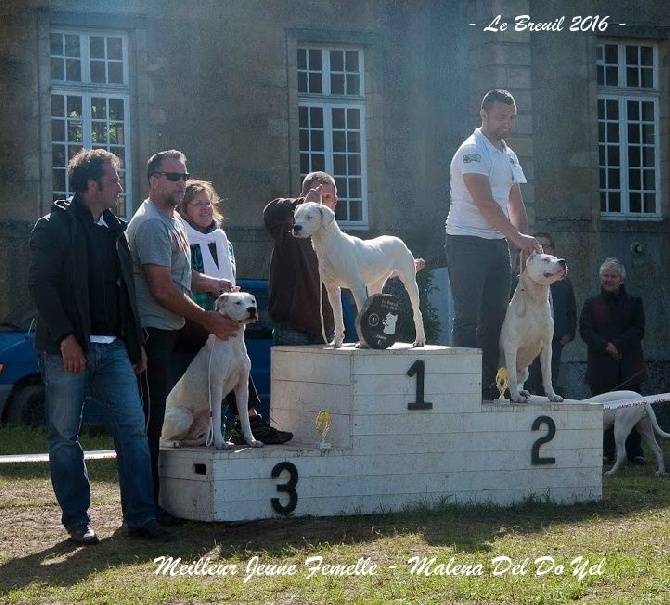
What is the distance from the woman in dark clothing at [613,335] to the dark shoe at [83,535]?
20.1ft

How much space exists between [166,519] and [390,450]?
1.33 m

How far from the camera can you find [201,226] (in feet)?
26.9

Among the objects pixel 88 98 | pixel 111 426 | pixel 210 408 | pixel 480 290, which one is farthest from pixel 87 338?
pixel 88 98

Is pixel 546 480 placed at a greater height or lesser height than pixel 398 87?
lesser

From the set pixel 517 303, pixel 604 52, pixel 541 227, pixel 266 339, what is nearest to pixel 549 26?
pixel 604 52

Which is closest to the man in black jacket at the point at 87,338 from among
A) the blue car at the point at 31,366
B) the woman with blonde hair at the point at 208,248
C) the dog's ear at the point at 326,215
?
the woman with blonde hair at the point at 208,248

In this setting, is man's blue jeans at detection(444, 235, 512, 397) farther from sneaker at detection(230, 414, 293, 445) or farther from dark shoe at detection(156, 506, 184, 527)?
dark shoe at detection(156, 506, 184, 527)

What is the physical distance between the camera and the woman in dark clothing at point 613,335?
1219cm

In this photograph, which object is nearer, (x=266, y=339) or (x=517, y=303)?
(x=517, y=303)

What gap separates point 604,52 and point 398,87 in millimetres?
3266

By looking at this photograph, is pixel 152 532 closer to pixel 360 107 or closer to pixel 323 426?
pixel 323 426

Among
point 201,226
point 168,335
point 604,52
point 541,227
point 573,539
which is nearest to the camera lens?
point 573,539

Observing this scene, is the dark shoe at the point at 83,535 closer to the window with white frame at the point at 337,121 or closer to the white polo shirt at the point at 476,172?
the white polo shirt at the point at 476,172

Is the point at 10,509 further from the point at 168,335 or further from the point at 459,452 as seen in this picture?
the point at 459,452
